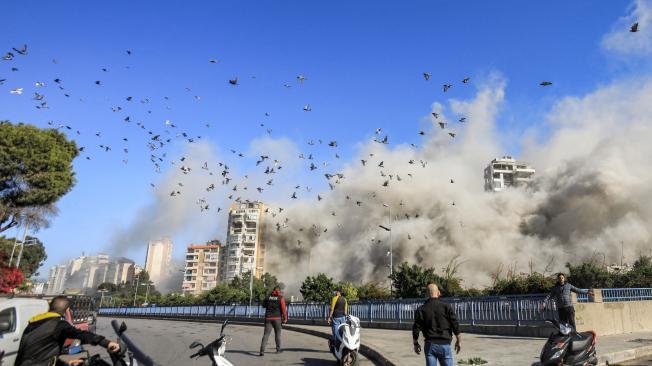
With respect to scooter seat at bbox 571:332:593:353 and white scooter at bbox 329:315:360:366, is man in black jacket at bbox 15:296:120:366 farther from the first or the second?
scooter seat at bbox 571:332:593:353

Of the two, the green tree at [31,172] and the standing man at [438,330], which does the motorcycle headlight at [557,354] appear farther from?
the green tree at [31,172]

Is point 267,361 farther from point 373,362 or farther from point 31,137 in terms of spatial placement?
point 31,137

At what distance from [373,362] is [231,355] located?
3437 millimetres

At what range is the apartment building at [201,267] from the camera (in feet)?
398

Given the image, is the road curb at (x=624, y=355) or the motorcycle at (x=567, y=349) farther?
the road curb at (x=624, y=355)

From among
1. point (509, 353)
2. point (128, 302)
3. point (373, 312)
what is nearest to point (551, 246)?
point (373, 312)

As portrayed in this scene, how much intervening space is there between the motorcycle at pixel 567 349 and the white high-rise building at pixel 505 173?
11336 cm

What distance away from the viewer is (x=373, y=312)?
19797mm

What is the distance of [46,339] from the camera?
409cm

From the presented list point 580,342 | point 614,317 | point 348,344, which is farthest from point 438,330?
point 614,317

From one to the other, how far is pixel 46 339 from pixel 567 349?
6.39 meters

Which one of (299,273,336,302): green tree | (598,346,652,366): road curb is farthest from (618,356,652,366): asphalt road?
(299,273,336,302): green tree

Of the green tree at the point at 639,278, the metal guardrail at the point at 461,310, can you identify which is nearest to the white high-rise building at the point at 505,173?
the green tree at the point at 639,278

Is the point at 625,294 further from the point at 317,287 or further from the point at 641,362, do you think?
the point at 317,287
